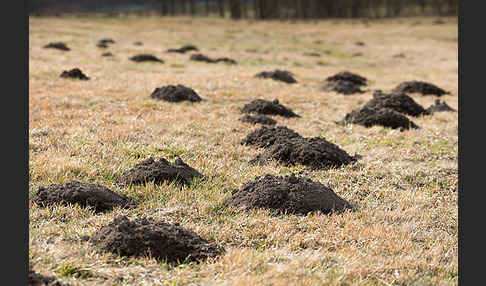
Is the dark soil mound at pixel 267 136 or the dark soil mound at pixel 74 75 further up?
the dark soil mound at pixel 74 75

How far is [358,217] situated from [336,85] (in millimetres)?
11325

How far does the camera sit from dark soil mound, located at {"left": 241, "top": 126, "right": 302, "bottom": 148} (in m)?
8.81

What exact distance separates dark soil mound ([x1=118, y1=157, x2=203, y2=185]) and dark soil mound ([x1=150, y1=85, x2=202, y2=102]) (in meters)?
5.96

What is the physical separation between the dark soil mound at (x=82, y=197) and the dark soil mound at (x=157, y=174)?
69 cm

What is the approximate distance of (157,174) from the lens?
643cm

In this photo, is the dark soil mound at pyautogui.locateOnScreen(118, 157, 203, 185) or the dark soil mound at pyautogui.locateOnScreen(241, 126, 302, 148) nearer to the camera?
the dark soil mound at pyautogui.locateOnScreen(118, 157, 203, 185)

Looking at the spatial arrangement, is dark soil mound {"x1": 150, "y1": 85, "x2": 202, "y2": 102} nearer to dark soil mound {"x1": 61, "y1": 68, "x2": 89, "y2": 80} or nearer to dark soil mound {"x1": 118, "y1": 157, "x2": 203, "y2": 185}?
dark soil mound {"x1": 61, "y1": 68, "x2": 89, "y2": 80}

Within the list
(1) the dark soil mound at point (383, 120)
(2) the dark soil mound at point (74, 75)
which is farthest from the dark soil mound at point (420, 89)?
(2) the dark soil mound at point (74, 75)

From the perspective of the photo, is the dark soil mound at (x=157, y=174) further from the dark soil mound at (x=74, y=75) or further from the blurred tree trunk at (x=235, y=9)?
the blurred tree trunk at (x=235, y=9)

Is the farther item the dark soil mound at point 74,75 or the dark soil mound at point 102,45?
the dark soil mound at point 102,45

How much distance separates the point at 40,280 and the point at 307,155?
4.94m

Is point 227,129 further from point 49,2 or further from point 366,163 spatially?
point 49,2

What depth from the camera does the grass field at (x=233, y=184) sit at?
4281mm

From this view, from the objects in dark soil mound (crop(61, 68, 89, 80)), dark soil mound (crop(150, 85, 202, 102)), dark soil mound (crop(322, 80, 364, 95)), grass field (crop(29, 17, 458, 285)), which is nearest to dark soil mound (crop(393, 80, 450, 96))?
grass field (crop(29, 17, 458, 285))
